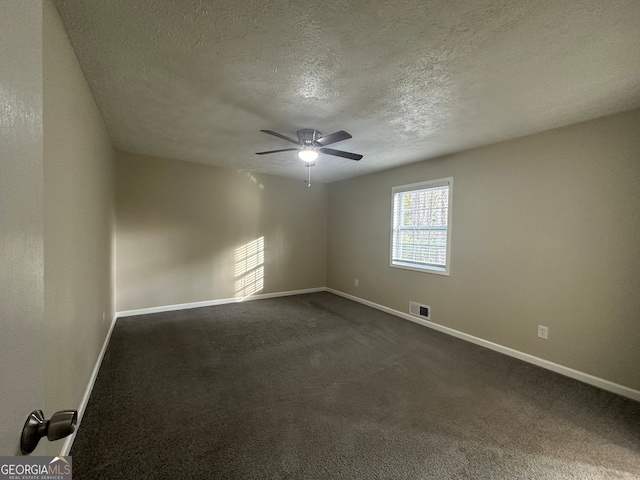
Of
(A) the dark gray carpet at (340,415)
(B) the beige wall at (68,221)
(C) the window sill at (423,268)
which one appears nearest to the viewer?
(B) the beige wall at (68,221)

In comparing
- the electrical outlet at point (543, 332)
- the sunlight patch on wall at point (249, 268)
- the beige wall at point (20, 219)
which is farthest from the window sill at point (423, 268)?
the beige wall at point (20, 219)

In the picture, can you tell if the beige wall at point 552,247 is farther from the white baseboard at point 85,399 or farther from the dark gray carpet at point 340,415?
the white baseboard at point 85,399

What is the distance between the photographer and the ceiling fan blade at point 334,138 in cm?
241

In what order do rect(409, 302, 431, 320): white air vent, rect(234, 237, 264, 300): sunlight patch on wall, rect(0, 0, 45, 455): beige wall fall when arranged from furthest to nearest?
rect(234, 237, 264, 300): sunlight patch on wall → rect(409, 302, 431, 320): white air vent → rect(0, 0, 45, 455): beige wall

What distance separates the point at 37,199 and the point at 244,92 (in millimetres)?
1856

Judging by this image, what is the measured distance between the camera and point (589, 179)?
2.51m

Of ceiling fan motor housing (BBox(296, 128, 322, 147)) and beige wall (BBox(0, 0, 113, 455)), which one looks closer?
beige wall (BBox(0, 0, 113, 455))

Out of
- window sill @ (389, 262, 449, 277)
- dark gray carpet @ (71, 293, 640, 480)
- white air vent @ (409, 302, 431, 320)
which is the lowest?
dark gray carpet @ (71, 293, 640, 480)

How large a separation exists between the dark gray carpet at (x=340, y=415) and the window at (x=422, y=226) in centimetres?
118

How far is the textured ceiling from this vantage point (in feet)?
4.57

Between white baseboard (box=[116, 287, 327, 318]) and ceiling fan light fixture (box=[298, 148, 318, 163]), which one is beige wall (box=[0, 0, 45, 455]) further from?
white baseboard (box=[116, 287, 327, 318])

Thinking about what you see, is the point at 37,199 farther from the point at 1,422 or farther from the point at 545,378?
the point at 545,378
